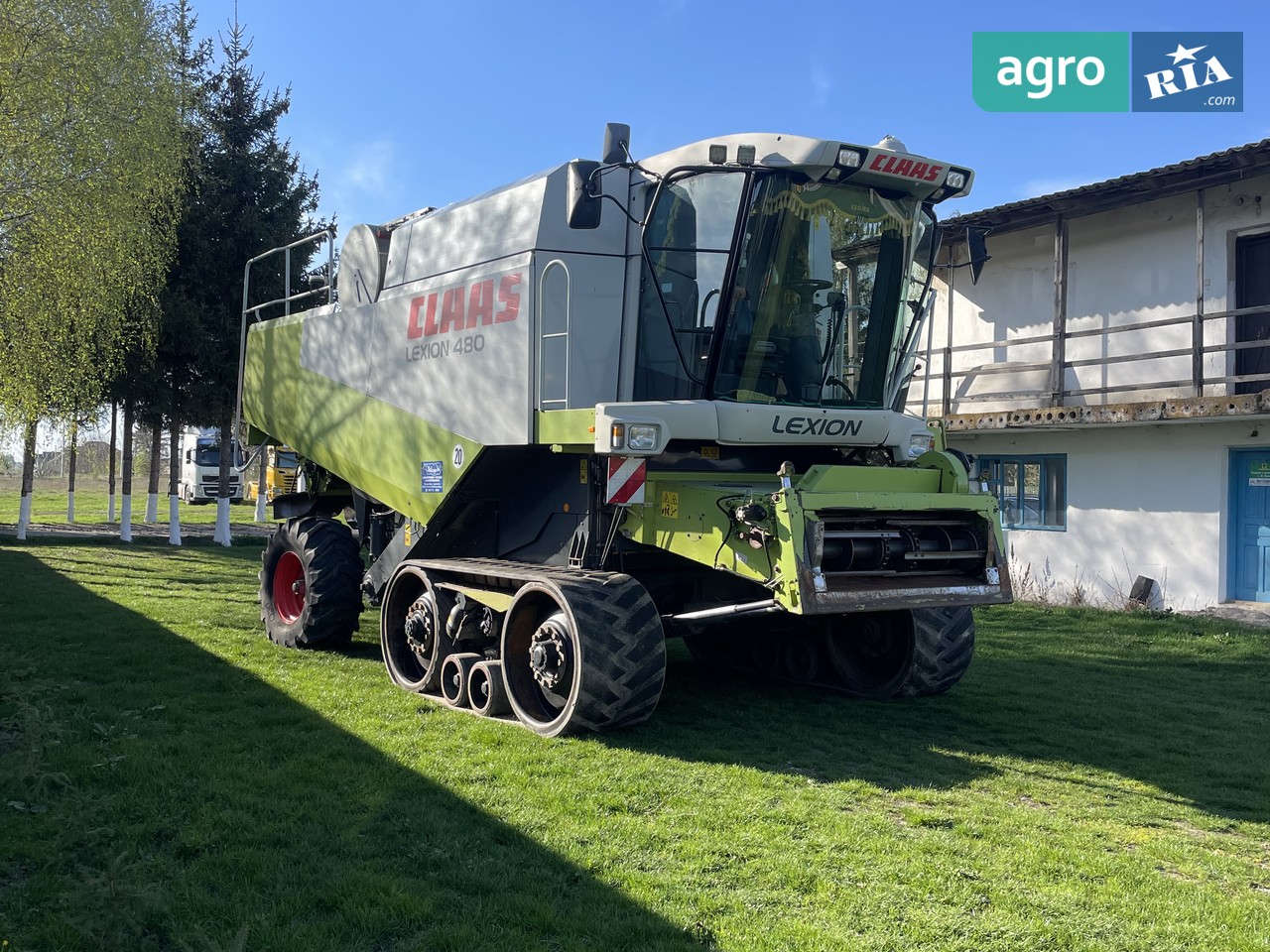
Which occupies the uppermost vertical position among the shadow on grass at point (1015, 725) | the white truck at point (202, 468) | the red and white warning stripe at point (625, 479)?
the white truck at point (202, 468)

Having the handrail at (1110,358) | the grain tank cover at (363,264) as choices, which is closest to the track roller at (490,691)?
the grain tank cover at (363,264)

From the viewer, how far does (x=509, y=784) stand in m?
5.53

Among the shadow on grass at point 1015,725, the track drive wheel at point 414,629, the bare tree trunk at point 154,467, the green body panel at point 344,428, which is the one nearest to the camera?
the shadow on grass at point 1015,725

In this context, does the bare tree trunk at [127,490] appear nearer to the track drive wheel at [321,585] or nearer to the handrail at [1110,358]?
the track drive wheel at [321,585]

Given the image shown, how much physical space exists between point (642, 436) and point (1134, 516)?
413 inches

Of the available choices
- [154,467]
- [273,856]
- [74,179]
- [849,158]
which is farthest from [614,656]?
[154,467]

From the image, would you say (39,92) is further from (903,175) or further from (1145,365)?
(1145,365)

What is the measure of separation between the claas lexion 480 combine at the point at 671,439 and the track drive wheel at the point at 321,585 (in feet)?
4.12

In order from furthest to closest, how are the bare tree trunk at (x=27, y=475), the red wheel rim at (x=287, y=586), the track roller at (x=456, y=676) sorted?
1. the bare tree trunk at (x=27, y=475)
2. the red wheel rim at (x=287, y=586)
3. the track roller at (x=456, y=676)

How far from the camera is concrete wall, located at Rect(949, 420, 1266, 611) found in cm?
1350

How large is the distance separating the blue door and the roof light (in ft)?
30.2

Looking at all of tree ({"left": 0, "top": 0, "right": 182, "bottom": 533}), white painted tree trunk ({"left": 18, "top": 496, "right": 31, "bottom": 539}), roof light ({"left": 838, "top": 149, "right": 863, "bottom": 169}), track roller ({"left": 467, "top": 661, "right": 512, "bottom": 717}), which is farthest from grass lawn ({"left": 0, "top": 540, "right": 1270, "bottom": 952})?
white painted tree trunk ({"left": 18, "top": 496, "right": 31, "bottom": 539})

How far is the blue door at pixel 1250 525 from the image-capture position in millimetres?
13133

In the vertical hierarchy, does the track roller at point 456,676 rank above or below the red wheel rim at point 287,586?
below
